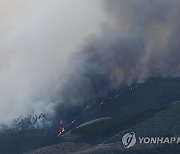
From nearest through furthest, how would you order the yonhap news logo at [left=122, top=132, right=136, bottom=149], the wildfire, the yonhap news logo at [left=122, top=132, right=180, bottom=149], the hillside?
the yonhap news logo at [left=122, top=132, right=180, bottom=149] → the yonhap news logo at [left=122, top=132, right=136, bottom=149] → the hillside → the wildfire

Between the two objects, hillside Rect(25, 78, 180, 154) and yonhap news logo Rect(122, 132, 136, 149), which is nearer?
yonhap news logo Rect(122, 132, 136, 149)

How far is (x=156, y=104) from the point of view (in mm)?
80438

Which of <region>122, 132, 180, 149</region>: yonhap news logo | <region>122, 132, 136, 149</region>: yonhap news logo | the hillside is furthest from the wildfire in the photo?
<region>122, 132, 180, 149</region>: yonhap news logo

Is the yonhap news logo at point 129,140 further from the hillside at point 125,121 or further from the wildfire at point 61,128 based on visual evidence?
the wildfire at point 61,128

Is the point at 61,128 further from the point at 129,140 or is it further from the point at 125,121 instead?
the point at 129,140

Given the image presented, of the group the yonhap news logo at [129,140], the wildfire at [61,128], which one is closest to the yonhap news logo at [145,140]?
the yonhap news logo at [129,140]

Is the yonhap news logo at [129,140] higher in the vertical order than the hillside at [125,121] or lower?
lower

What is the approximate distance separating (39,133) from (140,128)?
54.0ft

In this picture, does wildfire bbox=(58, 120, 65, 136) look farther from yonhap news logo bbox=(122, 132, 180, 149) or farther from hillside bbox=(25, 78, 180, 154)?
yonhap news logo bbox=(122, 132, 180, 149)

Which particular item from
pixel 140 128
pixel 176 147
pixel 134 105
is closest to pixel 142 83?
pixel 134 105

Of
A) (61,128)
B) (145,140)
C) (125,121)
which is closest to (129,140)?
(145,140)

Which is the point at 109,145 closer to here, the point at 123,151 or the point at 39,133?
the point at 123,151

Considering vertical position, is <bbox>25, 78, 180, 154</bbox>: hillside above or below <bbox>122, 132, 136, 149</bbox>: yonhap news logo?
above

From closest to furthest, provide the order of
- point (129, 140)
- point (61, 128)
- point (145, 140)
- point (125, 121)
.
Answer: point (145, 140) → point (129, 140) → point (125, 121) → point (61, 128)
